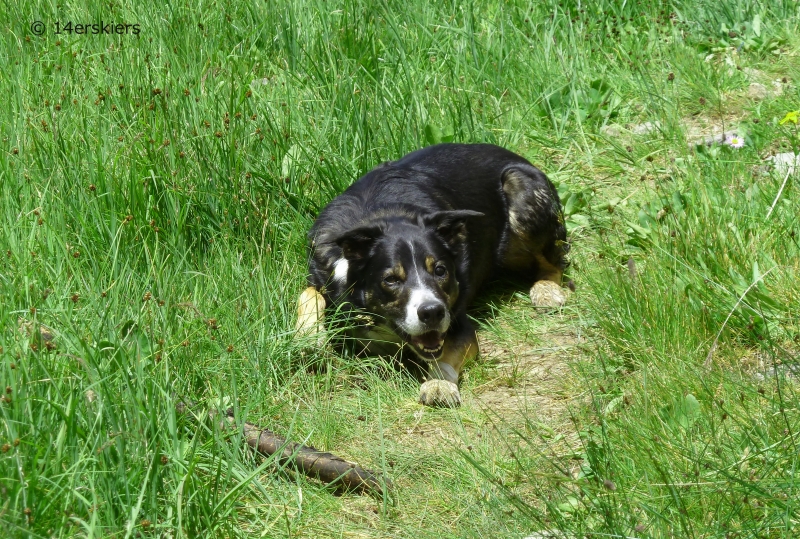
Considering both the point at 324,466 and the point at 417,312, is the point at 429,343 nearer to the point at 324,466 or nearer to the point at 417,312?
the point at 417,312

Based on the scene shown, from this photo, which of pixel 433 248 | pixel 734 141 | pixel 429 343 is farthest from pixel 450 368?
pixel 734 141

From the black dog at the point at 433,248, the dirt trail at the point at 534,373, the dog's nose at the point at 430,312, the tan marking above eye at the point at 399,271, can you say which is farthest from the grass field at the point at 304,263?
the tan marking above eye at the point at 399,271

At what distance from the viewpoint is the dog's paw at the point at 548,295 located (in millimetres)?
4996

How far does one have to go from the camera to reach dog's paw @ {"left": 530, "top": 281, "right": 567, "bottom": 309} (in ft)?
16.4

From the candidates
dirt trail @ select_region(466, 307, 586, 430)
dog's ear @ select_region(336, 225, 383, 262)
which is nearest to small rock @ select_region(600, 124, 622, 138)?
dirt trail @ select_region(466, 307, 586, 430)

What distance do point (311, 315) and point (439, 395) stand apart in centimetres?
74

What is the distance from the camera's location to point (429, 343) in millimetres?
4398

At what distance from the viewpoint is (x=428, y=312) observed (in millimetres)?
4250

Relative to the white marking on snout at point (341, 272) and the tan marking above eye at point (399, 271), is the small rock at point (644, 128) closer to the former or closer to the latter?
the tan marking above eye at point (399, 271)

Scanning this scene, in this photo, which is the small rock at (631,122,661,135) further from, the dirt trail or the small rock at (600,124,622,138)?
the dirt trail

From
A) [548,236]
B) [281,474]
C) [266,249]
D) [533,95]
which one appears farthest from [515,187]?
[281,474]

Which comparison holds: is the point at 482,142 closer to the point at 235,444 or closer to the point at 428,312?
the point at 428,312

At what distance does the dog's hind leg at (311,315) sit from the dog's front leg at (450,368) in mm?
533

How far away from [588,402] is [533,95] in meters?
3.02
